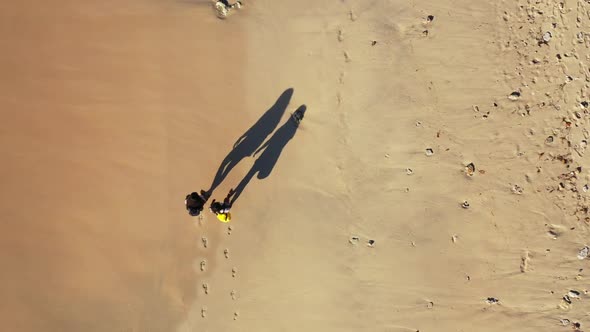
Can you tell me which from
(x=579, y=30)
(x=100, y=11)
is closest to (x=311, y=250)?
(x=100, y=11)

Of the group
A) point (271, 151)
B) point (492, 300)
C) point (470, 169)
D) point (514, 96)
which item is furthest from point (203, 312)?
point (514, 96)

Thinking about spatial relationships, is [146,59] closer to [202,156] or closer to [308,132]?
[202,156]

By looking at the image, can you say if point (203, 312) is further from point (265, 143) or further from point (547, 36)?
point (547, 36)

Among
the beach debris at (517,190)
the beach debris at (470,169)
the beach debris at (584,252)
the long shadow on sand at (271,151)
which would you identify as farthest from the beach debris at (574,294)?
the long shadow on sand at (271,151)

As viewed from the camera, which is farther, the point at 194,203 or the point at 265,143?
the point at 265,143

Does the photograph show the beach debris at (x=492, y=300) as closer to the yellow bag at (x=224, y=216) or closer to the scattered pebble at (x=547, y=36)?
the scattered pebble at (x=547, y=36)

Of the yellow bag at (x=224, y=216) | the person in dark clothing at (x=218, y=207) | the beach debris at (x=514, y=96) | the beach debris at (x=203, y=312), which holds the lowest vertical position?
the beach debris at (x=203, y=312)
